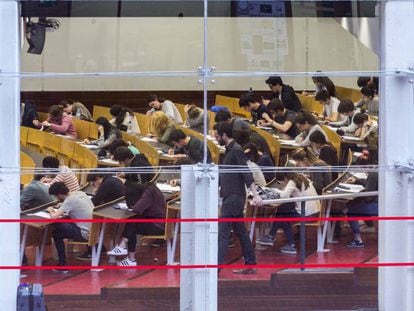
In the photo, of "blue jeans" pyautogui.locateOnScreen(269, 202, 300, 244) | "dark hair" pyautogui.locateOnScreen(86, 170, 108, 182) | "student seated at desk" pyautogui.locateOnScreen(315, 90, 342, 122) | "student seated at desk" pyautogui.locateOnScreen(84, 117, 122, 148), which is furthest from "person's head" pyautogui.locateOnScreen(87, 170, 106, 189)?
"student seated at desk" pyautogui.locateOnScreen(315, 90, 342, 122)

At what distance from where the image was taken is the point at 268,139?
8.73 m

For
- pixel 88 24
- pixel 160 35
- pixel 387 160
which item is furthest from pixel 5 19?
pixel 387 160

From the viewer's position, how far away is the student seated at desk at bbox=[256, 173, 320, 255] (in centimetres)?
869

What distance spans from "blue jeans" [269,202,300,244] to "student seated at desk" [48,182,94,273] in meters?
1.49

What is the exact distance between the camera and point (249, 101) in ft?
30.0

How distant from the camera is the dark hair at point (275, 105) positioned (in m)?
9.01

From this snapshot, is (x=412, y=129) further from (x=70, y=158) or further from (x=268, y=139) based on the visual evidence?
(x=70, y=158)

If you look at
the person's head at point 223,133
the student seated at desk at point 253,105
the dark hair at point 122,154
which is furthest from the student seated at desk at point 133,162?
the student seated at desk at point 253,105

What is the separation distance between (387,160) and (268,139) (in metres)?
1.45

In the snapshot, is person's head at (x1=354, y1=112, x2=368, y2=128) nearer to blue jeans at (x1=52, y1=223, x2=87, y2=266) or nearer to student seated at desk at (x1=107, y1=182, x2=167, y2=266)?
student seated at desk at (x1=107, y1=182, x2=167, y2=266)

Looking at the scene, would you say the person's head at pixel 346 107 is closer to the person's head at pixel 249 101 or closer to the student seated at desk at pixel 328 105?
the student seated at desk at pixel 328 105

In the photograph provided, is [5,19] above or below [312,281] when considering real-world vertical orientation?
above

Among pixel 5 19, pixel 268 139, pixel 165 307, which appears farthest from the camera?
pixel 268 139

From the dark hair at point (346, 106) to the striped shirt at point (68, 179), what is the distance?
7.62 feet
